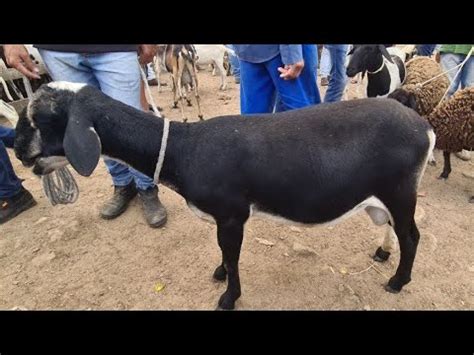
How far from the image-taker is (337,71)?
5.29 meters

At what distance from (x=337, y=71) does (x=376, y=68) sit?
56 centimetres

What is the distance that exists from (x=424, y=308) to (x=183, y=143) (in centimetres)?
227

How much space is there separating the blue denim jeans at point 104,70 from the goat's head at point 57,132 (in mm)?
902

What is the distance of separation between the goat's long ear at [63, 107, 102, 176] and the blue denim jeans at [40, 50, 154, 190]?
991 millimetres

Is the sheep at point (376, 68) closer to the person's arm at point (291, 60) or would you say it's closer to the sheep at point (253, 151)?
the person's arm at point (291, 60)

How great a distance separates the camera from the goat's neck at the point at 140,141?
2.26m

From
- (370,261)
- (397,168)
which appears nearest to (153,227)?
(370,261)

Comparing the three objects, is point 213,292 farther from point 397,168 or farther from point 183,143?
point 397,168

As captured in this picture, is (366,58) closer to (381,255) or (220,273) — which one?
(381,255)

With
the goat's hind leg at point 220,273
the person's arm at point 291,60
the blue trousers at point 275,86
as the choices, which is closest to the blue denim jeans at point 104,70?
the goat's hind leg at point 220,273

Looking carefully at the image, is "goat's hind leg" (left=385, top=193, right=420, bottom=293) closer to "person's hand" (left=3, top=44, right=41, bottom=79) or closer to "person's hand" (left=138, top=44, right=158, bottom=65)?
"person's hand" (left=138, top=44, right=158, bottom=65)

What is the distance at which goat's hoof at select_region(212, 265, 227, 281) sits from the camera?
3.02 metres

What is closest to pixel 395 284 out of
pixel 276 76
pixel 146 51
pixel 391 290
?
pixel 391 290

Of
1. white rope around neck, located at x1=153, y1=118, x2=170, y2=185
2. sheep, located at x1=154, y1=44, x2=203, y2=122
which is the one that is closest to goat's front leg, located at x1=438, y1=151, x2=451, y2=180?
white rope around neck, located at x1=153, y1=118, x2=170, y2=185
